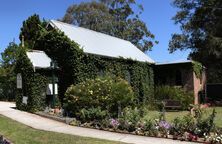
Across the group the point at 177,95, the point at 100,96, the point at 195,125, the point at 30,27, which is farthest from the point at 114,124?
the point at 30,27

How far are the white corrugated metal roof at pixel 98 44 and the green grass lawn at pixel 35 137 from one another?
900cm

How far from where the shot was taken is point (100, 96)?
1833 cm

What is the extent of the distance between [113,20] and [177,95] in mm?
31497

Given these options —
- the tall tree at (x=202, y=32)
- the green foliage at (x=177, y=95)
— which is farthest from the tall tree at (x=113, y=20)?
the green foliage at (x=177, y=95)

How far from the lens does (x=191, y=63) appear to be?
1170 inches

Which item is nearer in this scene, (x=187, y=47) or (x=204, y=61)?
(x=204, y=61)

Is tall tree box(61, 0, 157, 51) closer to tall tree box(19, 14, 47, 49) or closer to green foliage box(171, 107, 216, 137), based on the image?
tall tree box(19, 14, 47, 49)

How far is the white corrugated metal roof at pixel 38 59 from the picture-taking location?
20.5 meters

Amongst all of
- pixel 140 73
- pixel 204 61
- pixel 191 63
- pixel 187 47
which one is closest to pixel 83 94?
pixel 140 73

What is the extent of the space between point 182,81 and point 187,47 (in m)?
16.9

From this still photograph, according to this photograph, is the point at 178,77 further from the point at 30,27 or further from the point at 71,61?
the point at 30,27

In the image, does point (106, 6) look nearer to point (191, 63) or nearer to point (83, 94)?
point (191, 63)

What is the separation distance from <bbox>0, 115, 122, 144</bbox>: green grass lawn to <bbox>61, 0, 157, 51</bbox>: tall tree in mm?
41732

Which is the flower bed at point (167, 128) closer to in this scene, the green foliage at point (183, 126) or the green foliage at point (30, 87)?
the green foliage at point (183, 126)
